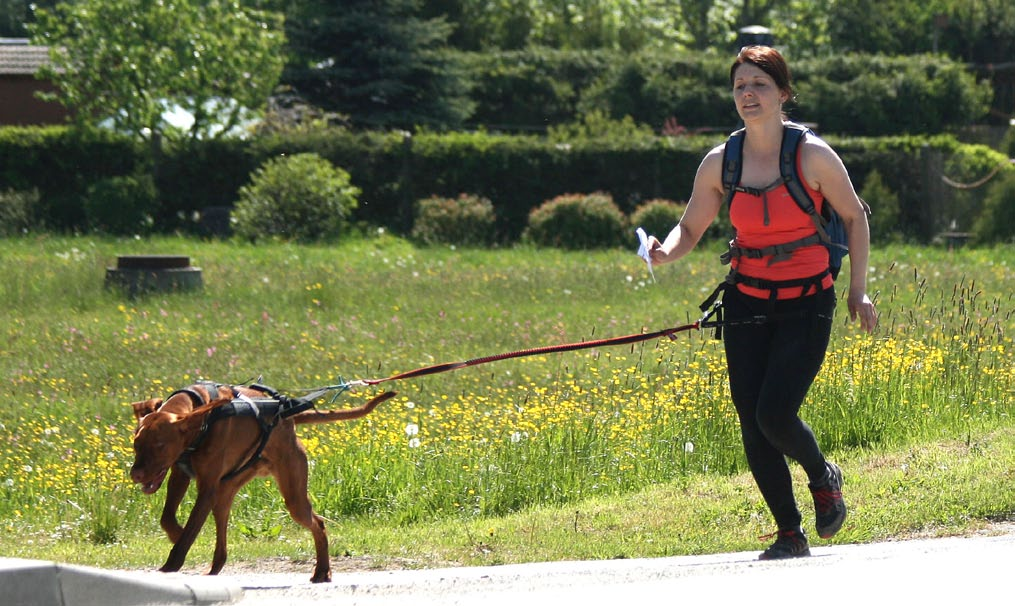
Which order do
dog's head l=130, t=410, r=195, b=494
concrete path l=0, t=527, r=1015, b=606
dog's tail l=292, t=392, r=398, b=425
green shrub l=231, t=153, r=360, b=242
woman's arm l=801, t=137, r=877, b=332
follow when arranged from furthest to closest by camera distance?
green shrub l=231, t=153, r=360, b=242 < dog's tail l=292, t=392, r=398, b=425 < woman's arm l=801, t=137, r=877, b=332 < dog's head l=130, t=410, r=195, b=494 < concrete path l=0, t=527, r=1015, b=606

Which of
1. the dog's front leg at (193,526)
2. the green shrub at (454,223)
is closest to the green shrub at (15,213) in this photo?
the green shrub at (454,223)

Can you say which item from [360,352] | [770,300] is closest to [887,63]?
[360,352]

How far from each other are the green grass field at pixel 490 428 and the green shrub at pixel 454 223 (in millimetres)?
8404

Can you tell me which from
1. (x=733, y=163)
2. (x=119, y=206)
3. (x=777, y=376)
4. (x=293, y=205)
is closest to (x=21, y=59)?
(x=119, y=206)

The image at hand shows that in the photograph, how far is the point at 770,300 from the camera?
18.9ft

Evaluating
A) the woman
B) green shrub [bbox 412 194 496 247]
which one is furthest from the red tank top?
green shrub [bbox 412 194 496 247]

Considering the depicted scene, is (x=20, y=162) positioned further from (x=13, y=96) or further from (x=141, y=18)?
(x=13, y=96)

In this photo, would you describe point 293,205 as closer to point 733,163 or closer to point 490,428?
point 490,428

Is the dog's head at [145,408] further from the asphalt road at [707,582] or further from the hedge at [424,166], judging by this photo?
the hedge at [424,166]

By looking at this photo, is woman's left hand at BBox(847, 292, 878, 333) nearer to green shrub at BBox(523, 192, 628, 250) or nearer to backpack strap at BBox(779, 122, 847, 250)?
backpack strap at BBox(779, 122, 847, 250)

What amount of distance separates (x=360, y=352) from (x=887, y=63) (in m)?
29.0

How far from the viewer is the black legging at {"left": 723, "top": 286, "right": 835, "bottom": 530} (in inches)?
223

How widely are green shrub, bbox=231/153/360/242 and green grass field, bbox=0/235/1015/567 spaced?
24.7 ft

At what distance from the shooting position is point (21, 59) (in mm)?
37562
